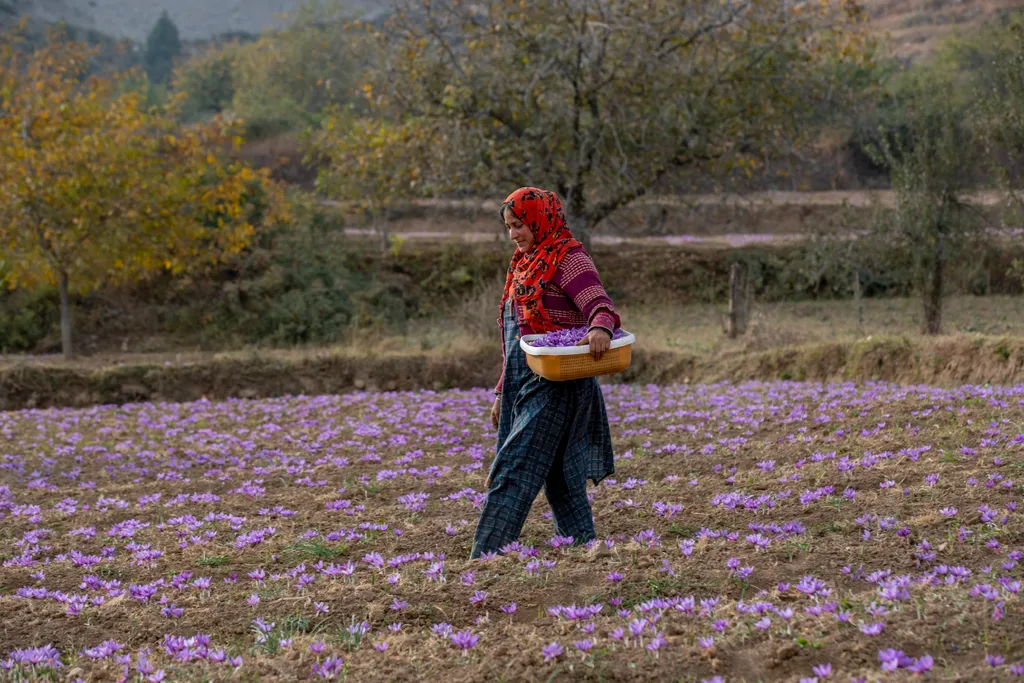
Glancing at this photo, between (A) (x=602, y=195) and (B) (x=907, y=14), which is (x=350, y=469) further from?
(B) (x=907, y=14)

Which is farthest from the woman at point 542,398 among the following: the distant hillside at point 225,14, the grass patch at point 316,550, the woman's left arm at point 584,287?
the distant hillside at point 225,14

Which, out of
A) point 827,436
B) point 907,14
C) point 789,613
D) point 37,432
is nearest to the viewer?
point 789,613

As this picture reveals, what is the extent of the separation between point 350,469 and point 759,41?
1036cm

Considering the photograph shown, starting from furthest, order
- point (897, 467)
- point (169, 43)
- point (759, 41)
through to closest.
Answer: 1. point (169, 43)
2. point (759, 41)
3. point (897, 467)

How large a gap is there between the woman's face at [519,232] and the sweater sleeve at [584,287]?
0.19 meters

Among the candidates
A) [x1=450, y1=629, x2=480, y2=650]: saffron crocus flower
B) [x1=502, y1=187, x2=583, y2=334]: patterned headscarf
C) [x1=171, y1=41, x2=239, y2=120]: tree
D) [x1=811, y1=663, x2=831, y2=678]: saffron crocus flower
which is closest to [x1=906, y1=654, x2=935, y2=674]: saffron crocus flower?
[x1=811, y1=663, x2=831, y2=678]: saffron crocus flower

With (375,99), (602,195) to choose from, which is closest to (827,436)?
(602,195)

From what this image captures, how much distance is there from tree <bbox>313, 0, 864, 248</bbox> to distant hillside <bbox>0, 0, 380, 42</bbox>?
74459mm

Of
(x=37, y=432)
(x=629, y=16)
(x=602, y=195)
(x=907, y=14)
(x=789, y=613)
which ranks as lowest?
(x=37, y=432)

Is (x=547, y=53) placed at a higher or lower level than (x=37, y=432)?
higher

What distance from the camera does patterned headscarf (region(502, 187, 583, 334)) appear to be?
14.8 ft

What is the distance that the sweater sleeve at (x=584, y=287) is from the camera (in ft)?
14.1

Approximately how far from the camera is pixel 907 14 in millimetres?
59750

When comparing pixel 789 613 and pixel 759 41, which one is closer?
pixel 789 613
